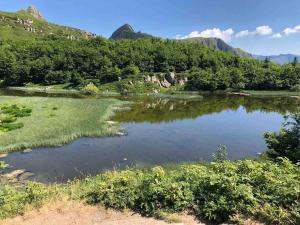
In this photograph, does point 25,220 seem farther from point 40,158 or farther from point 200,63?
point 200,63

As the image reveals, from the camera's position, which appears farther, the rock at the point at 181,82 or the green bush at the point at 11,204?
the rock at the point at 181,82

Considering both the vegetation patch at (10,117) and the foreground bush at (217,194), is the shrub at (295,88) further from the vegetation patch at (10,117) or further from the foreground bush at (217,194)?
the foreground bush at (217,194)

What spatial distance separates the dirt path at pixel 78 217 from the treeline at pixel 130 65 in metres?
115

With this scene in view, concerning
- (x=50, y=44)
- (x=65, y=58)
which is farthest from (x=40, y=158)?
(x=50, y=44)

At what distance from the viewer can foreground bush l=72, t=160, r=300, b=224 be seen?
14133 millimetres

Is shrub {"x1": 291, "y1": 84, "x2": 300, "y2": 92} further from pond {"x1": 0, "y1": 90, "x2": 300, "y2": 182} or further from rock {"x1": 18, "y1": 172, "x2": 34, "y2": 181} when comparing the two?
rock {"x1": 18, "y1": 172, "x2": 34, "y2": 181}

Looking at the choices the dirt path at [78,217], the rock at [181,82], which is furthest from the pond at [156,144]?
the rock at [181,82]

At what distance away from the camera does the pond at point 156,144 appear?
37094 mm

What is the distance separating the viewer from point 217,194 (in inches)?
601

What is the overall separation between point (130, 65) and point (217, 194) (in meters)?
135

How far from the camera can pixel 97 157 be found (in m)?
39.9

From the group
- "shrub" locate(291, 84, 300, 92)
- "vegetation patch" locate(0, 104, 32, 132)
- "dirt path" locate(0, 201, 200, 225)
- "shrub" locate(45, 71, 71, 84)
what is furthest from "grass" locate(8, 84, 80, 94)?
"dirt path" locate(0, 201, 200, 225)

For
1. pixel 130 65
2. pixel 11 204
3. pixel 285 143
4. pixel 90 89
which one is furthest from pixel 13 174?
pixel 130 65

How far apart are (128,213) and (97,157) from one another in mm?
24193
